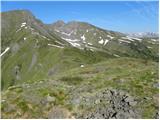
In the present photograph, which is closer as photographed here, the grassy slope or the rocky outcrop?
the rocky outcrop

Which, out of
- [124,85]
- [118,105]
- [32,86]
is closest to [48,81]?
[32,86]

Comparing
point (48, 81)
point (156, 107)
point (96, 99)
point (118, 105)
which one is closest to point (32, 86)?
point (48, 81)

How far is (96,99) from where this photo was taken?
39.7 meters

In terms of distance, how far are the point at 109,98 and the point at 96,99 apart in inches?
60.7

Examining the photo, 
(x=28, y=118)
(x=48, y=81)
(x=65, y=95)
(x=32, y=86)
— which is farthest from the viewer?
(x=48, y=81)

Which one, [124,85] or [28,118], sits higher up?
[124,85]

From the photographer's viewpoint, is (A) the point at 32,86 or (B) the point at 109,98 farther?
(A) the point at 32,86

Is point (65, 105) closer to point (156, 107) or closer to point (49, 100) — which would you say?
point (49, 100)

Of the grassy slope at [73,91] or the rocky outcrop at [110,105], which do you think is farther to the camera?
the grassy slope at [73,91]

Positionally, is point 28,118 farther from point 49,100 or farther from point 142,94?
point 142,94

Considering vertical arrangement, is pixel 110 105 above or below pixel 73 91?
below

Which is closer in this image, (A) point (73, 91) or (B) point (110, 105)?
(B) point (110, 105)

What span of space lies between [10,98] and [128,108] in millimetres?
15040

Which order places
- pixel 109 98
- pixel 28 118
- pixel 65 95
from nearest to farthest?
pixel 28 118
pixel 109 98
pixel 65 95
